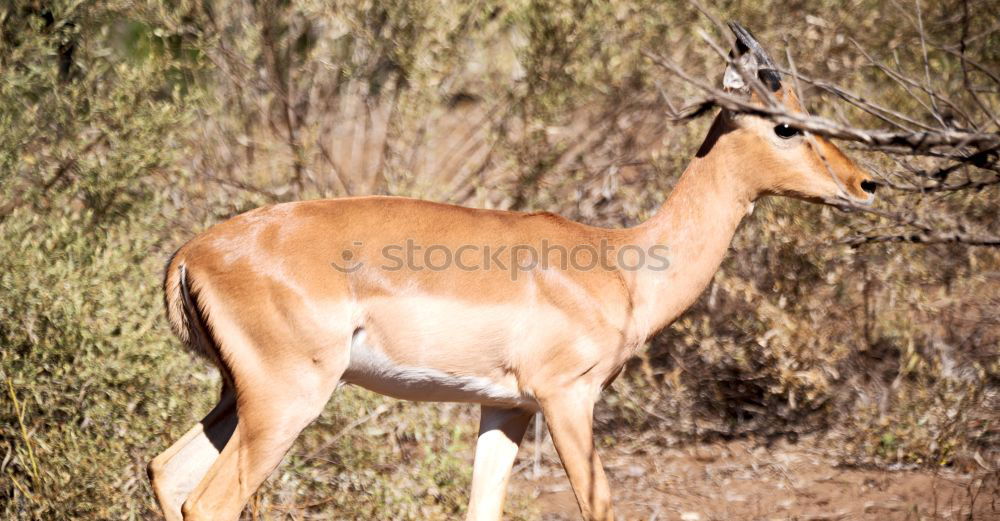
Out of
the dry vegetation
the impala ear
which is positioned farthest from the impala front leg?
the impala ear

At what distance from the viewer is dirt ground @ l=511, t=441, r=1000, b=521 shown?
576 cm

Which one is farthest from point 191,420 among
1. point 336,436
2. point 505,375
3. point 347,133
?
point 347,133

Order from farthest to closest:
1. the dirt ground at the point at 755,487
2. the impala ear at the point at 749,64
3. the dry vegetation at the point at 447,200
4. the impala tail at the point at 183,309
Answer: the dirt ground at the point at 755,487 < the dry vegetation at the point at 447,200 < the impala ear at the point at 749,64 < the impala tail at the point at 183,309

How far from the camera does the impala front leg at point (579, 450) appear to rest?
436 cm

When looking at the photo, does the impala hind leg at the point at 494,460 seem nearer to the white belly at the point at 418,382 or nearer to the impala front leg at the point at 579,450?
the white belly at the point at 418,382

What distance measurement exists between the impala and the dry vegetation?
0.51 metres

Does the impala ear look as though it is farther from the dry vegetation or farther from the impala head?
the dry vegetation

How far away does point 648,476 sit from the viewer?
659cm

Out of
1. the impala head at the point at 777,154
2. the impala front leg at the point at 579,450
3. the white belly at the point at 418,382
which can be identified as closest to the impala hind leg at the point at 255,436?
the white belly at the point at 418,382

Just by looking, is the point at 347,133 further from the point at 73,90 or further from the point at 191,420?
the point at 191,420

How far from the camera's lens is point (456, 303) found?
4438 millimetres

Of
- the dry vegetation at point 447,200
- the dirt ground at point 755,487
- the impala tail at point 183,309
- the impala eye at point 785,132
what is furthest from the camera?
the dirt ground at point 755,487

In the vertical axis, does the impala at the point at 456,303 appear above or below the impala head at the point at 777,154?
below

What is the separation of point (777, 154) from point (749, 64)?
0.42 m
